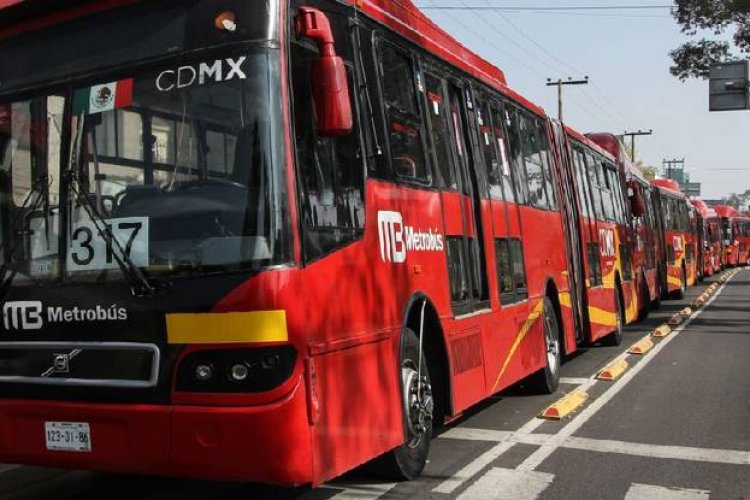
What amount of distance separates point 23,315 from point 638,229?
50.0 ft

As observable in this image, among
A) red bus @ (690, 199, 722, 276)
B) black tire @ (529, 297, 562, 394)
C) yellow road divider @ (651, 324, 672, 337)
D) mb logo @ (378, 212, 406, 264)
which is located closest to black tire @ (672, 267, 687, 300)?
red bus @ (690, 199, 722, 276)

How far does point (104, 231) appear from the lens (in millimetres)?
4375

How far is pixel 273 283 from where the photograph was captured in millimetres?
4082

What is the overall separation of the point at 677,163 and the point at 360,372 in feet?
373

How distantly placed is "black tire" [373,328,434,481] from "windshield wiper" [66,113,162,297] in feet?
6.15

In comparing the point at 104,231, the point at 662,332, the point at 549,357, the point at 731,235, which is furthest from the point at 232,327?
the point at 731,235

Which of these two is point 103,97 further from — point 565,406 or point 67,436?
point 565,406

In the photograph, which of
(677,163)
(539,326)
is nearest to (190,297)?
(539,326)

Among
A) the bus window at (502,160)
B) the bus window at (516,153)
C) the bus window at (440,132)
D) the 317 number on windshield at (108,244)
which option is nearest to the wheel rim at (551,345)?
the bus window at (516,153)

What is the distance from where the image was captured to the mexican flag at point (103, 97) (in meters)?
4.46

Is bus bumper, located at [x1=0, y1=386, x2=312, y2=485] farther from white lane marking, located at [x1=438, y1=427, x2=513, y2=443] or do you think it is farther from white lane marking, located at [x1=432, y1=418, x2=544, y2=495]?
white lane marking, located at [x1=438, y1=427, x2=513, y2=443]

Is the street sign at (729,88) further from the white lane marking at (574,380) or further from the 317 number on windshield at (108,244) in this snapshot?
the 317 number on windshield at (108,244)

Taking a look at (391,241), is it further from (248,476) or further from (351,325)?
(248,476)

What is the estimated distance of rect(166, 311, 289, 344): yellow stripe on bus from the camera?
4.05 m
